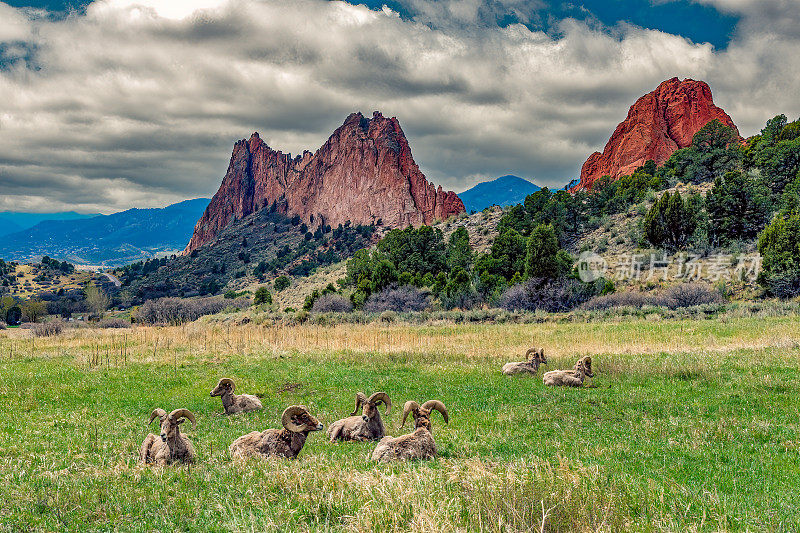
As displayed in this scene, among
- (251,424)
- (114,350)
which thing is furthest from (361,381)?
(114,350)

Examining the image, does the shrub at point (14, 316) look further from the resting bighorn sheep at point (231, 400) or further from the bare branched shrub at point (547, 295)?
the resting bighorn sheep at point (231, 400)

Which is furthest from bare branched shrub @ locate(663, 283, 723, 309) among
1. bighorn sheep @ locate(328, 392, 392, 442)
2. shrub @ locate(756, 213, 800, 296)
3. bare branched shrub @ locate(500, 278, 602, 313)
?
bighorn sheep @ locate(328, 392, 392, 442)

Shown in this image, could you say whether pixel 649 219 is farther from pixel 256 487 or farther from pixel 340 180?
pixel 340 180

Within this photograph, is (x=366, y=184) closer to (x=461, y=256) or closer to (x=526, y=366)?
(x=461, y=256)

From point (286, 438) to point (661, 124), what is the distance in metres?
152

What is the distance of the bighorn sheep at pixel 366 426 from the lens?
9.45m

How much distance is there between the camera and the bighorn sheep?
945cm

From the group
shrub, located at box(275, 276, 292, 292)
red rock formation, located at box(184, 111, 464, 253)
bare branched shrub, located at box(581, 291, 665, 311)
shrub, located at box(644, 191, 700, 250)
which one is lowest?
bare branched shrub, located at box(581, 291, 665, 311)

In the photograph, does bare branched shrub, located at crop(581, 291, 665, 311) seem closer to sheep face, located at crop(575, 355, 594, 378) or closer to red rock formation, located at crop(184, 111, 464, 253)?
sheep face, located at crop(575, 355, 594, 378)

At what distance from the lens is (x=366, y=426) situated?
959 cm

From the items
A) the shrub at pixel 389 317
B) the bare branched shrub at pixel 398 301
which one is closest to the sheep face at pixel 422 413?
the shrub at pixel 389 317

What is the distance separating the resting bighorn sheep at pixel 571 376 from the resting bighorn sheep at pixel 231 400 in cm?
784

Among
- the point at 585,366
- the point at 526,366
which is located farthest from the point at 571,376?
the point at 526,366

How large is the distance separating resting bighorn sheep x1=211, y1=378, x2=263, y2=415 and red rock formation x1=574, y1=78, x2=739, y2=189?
128843 mm
